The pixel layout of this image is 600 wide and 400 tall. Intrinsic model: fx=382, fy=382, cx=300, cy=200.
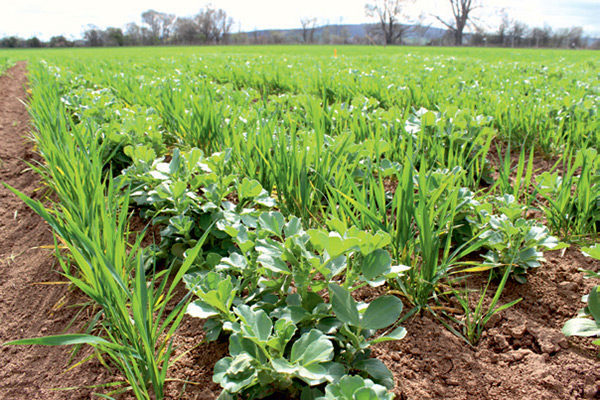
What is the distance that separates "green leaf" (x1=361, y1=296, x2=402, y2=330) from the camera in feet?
2.69

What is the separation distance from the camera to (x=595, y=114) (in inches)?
100

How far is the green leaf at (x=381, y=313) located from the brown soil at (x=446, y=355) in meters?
0.21

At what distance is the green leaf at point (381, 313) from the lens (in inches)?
32.2

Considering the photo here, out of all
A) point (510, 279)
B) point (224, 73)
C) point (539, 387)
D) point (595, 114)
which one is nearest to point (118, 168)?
point (510, 279)

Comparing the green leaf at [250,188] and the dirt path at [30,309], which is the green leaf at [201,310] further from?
the green leaf at [250,188]

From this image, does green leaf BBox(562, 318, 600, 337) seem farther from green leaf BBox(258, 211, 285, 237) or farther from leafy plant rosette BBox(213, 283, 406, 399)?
green leaf BBox(258, 211, 285, 237)

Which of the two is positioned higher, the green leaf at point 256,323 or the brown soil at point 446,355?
the green leaf at point 256,323

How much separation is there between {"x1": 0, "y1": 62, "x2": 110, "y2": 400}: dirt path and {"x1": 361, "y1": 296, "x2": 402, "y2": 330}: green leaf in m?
0.72

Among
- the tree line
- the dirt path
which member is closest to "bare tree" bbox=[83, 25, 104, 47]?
the tree line

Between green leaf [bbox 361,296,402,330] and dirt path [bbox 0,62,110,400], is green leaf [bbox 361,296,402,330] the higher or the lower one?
the higher one

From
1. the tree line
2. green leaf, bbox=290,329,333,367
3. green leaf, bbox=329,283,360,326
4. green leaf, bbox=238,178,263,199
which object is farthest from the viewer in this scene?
the tree line

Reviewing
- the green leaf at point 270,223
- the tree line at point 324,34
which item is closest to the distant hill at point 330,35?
the tree line at point 324,34

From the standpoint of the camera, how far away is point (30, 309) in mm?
1363

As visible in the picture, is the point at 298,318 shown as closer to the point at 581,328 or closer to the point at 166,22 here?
the point at 581,328
